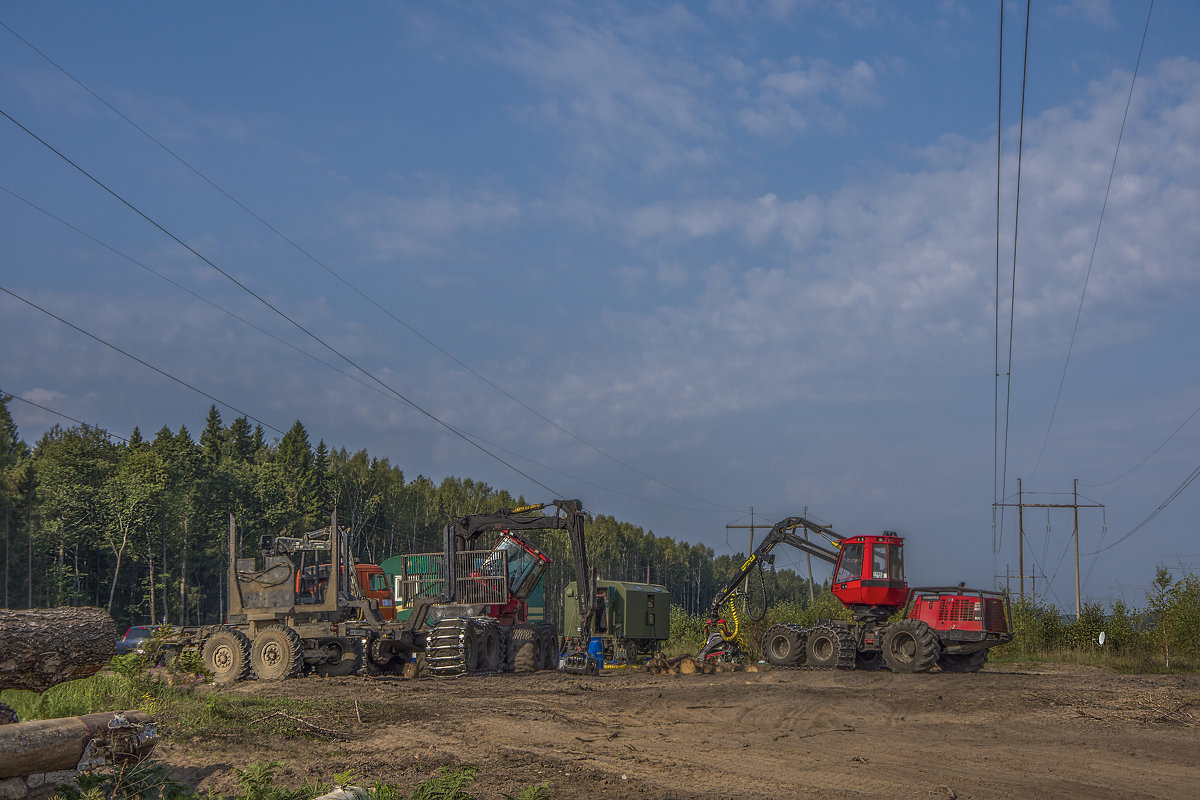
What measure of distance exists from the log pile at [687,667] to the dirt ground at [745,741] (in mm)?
8337

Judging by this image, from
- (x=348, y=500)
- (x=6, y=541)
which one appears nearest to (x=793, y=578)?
(x=348, y=500)

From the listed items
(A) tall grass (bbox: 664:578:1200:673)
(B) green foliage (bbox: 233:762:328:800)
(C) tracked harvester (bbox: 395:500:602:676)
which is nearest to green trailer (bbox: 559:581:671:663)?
(A) tall grass (bbox: 664:578:1200:673)

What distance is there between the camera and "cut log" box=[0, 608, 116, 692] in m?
7.93

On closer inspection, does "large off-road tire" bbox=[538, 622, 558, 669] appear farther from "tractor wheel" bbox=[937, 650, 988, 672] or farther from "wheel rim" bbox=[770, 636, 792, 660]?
"tractor wheel" bbox=[937, 650, 988, 672]

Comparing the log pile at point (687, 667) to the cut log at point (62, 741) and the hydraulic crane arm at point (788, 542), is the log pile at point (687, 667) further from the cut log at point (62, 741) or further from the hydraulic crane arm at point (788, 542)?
the cut log at point (62, 741)

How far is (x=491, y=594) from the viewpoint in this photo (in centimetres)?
2559

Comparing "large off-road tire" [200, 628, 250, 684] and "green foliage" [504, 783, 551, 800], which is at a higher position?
"green foliage" [504, 783, 551, 800]

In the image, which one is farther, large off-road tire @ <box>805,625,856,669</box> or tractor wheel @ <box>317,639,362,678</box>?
large off-road tire @ <box>805,625,856,669</box>

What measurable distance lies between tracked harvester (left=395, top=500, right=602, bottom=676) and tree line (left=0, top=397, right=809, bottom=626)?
2798 centimetres

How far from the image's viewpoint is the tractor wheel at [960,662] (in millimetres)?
25859

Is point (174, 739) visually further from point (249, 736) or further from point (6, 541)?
point (6, 541)

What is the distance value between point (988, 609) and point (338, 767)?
19616 millimetres

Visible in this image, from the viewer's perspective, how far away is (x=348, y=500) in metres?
88.9

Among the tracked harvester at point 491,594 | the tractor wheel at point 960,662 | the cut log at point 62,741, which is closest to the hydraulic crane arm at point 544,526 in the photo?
the tracked harvester at point 491,594
